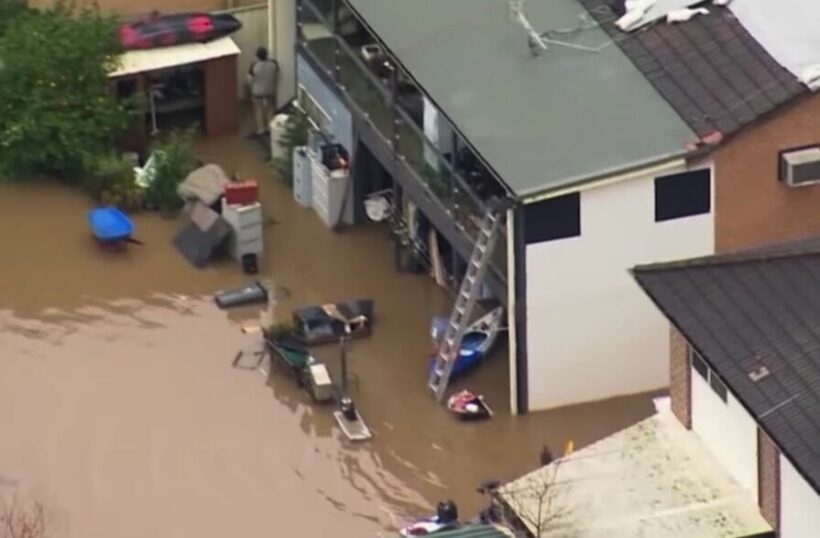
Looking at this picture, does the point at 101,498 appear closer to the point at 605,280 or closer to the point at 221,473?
the point at 221,473

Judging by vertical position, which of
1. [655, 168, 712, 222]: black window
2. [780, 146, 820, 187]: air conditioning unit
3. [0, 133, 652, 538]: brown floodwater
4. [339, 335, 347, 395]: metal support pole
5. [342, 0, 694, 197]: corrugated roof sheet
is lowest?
[0, 133, 652, 538]: brown floodwater

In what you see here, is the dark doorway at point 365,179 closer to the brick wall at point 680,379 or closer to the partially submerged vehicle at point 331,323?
the partially submerged vehicle at point 331,323

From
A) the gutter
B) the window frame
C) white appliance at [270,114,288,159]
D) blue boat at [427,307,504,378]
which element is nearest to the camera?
the gutter

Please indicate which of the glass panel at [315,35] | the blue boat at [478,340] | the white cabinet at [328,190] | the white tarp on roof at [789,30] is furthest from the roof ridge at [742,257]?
the glass panel at [315,35]

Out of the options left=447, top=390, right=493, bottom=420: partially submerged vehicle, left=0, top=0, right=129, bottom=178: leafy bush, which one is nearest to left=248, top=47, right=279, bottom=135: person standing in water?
left=0, top=0, right=129, bottom=178: leafy bush

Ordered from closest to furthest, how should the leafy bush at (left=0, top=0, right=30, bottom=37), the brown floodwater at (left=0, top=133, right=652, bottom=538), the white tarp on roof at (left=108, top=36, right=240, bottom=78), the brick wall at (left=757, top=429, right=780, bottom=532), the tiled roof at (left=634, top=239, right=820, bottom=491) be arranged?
the tiled roof at (left=634, top=239, right=820, bottom=491) → the brick wall at (left=757, top=429, right=780, bottom=532) → the brown floodwater at (left=0, top=133, right=652, bottom=538) → the white tarp on roof at (left=108, top=36, right=240, bottom=78) → the leafy bush at (left=0, top=0, right=30, bottom=37)

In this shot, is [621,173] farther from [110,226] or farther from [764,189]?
[110,226]

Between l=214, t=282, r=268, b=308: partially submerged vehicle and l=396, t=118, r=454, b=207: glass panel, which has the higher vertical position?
l=396, t=118, r=454, b=207: glass panel

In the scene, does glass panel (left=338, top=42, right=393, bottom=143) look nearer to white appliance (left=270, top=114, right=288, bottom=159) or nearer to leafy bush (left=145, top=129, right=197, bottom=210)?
white appliance (left=270, top=114, right=288, bottom=159)
